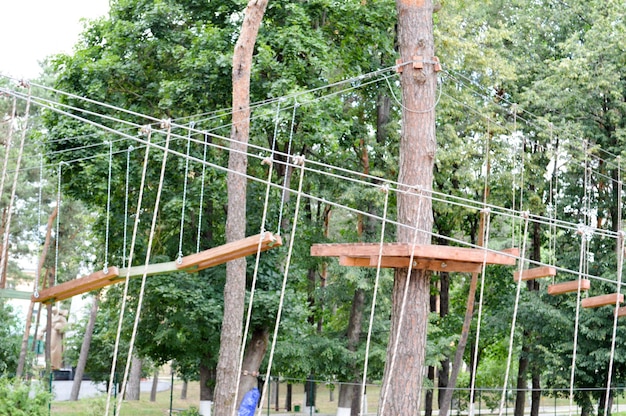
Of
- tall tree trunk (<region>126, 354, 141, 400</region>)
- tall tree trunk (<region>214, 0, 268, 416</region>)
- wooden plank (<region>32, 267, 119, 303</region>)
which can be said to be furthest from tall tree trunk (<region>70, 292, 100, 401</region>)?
wooden plank (<region>32, 267, 119, 303</region>)

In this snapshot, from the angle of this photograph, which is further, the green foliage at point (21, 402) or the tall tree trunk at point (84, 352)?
the tall tree trunk at point (84, 352)

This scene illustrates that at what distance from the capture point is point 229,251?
654cm

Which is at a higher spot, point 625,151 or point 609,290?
point 625,151

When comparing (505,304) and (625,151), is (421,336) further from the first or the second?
(505,304)

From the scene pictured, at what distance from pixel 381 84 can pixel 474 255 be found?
792 centimetres

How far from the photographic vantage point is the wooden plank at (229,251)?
638 cm

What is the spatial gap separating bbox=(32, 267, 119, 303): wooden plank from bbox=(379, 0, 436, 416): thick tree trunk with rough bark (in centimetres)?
234

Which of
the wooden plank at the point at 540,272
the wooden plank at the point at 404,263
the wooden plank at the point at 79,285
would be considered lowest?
the wooden plank at the point at 79,285

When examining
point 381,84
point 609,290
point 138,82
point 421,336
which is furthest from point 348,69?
point 421,336

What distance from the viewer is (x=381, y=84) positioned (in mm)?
13445

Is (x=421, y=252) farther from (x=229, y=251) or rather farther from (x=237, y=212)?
(x=237, y=212)

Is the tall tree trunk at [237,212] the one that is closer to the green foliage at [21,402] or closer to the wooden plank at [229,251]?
the green foliage at [21,402]

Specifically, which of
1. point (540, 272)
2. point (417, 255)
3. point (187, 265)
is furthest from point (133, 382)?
point (417, 255)

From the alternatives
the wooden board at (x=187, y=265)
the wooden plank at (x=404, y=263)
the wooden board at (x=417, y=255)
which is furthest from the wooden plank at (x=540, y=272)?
the wooden board at (x=187, y=265)
